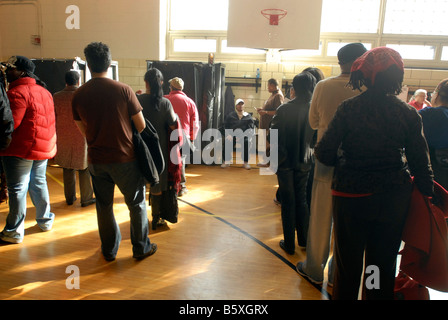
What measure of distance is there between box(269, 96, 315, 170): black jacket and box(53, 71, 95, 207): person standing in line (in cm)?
230

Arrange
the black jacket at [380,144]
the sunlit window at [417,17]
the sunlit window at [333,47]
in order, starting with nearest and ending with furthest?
1. the black jacket at [380,144]
2. the sunlit window at [417,17]
3. the sunlit window at [333,47]

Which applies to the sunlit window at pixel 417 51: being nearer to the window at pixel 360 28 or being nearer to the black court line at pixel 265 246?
the window at pixel 360 28

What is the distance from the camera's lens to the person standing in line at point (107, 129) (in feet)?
7.04

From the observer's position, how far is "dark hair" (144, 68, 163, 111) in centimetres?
275

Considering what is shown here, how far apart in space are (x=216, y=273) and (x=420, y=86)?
6370 millimetres

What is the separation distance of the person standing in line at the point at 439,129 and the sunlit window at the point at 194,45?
217 inches

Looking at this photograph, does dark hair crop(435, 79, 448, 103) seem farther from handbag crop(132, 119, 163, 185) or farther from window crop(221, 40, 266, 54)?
window crop(221, 40, 266, 54)

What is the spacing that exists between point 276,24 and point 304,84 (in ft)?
12.7

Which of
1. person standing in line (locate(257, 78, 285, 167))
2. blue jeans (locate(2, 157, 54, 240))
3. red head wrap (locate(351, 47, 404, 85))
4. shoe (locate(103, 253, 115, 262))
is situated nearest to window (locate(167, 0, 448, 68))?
person standing in line (locate(257, 78, 285, 167))

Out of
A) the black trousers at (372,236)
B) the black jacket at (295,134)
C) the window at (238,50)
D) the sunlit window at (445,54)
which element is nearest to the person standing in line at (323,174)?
the black jacket at (295,134)

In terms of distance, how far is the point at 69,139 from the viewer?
11.7ft

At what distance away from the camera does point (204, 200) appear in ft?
13.6

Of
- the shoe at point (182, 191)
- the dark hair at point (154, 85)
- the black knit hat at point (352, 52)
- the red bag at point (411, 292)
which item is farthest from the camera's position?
the shoe at point (182, 191)

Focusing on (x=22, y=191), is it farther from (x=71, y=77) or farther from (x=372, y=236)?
(x=372, y=236)
